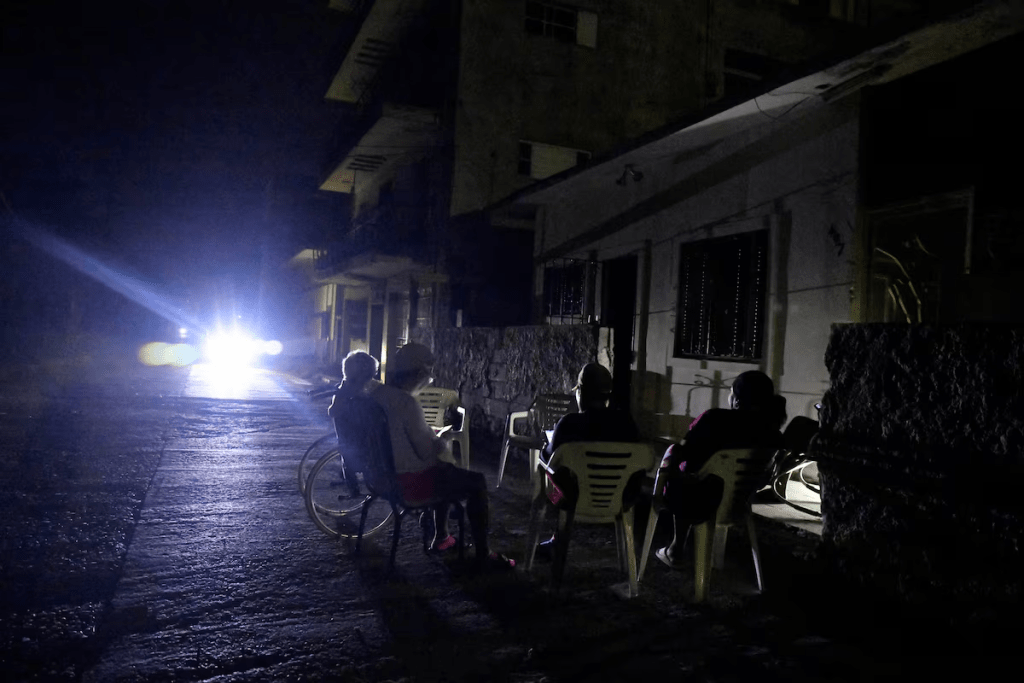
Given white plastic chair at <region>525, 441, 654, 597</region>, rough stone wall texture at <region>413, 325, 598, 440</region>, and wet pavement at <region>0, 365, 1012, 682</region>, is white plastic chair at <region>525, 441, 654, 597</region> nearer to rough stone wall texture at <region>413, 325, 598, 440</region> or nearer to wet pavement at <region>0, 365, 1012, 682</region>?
wet pavement at <region>0, 365, 1012, 682</region>

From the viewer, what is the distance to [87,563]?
176 inches

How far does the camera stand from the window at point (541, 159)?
675 inches

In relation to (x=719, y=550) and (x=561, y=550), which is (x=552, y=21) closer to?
(x=719, y=550)

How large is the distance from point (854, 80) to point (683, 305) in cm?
382

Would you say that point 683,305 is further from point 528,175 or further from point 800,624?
point 528,175

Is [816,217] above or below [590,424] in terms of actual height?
above

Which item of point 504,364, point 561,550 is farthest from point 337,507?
point 504,364

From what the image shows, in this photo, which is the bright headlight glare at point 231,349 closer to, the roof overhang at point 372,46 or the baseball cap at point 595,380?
the roof overhang at point 372,46

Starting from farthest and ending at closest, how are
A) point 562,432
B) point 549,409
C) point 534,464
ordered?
1. point 549,409
2. point 534,464
3. point 562,432

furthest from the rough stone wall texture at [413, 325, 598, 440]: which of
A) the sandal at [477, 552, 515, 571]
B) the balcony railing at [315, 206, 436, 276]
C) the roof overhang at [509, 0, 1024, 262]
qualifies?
the balcony railing at [315, 206, 436, 276]

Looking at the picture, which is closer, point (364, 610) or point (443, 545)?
point (364, 610)

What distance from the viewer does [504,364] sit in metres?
11.1

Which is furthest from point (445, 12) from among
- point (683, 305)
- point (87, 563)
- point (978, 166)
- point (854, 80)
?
point (87, 563)

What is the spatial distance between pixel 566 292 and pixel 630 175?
3.07 meters
